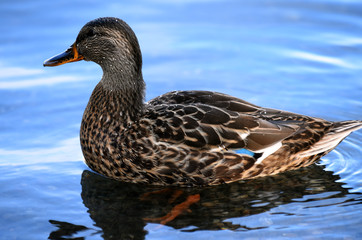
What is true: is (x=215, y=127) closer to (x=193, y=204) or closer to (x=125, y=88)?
(x=193, y=204)

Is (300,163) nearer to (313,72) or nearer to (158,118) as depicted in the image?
(158,118)

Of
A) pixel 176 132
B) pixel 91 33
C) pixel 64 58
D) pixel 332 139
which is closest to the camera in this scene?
pixel 176 132

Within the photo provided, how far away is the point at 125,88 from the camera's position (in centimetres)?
785

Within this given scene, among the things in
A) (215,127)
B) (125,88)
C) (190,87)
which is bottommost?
(215,127)

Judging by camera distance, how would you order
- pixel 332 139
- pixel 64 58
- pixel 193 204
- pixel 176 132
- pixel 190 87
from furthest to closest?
pixel 190 87 < pixel 64 58 < pixel 332 139 < pixel 176 132 < pixel 193 204

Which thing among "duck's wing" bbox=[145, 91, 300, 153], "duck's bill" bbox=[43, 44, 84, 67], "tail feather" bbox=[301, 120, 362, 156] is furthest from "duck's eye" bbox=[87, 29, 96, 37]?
"tail feather" bbox=[301, 120, 362, 156]

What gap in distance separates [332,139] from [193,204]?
1955 mm

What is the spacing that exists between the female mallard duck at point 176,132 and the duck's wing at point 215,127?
0.04 ft

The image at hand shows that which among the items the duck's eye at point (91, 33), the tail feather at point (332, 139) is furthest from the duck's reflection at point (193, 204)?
the duck's eye at point (91, 33)

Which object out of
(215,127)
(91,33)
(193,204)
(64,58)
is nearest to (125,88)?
(91,33)

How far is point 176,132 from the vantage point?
740 cm

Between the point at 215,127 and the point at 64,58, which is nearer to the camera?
the point at 215,127

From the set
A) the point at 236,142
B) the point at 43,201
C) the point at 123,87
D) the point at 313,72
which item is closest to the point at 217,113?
the point at 236,142

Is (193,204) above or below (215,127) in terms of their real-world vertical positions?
below
